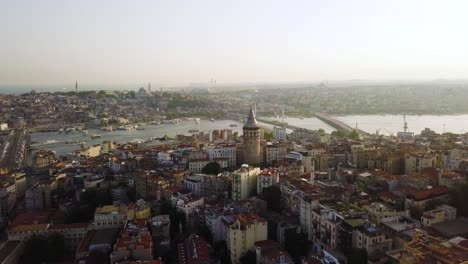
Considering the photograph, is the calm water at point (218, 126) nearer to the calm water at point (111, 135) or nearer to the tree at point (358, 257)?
the calm water at point (111, 135)

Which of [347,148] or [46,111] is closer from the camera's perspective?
[347,148]

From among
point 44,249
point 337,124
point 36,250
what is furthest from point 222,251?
Result: point 337,124

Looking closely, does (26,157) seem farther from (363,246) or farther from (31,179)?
(363,246)

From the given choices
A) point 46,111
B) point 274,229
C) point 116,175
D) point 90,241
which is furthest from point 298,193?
point 46,111

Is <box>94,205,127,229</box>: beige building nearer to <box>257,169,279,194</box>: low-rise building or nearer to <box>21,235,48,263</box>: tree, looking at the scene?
<box>21,235,48,263</box>: tree

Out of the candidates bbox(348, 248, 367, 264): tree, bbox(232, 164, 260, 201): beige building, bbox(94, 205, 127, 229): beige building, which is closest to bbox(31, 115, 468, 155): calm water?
bbox(94, 205, 127, 229): beige building
